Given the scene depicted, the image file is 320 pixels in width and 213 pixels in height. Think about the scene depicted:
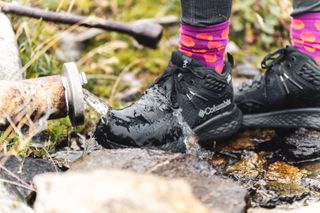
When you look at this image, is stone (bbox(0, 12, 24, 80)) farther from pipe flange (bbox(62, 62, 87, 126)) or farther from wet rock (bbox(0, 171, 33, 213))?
wet rock (bbox(0, 171, 33, 213))

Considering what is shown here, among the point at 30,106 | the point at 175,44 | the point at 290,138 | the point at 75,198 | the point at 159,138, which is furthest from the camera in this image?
the point at 175,44

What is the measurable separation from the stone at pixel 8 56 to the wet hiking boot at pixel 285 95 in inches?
46.9

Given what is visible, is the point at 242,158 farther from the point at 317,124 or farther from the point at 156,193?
the point at 156,193

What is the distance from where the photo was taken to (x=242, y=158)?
2.51 m

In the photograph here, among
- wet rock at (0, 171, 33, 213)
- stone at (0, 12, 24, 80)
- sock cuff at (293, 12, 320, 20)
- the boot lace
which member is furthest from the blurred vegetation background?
wet rock at (0, 171, 33, 213)

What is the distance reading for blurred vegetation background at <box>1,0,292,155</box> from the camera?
3482 mm

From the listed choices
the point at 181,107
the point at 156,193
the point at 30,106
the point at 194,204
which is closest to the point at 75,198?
the point at 156,193

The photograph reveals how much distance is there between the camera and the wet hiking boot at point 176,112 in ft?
7.53

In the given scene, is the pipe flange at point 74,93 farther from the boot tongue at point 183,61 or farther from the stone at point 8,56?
the stone at point 8,56

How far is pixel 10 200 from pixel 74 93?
0.52 metres

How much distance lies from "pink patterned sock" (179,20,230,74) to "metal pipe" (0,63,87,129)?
51 centimetres

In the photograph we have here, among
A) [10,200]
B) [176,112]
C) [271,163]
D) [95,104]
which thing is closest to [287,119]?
[271,163]

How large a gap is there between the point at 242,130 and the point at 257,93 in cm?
21

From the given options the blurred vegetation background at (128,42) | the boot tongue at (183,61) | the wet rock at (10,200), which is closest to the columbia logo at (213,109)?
the boot tongue at (183,61)
